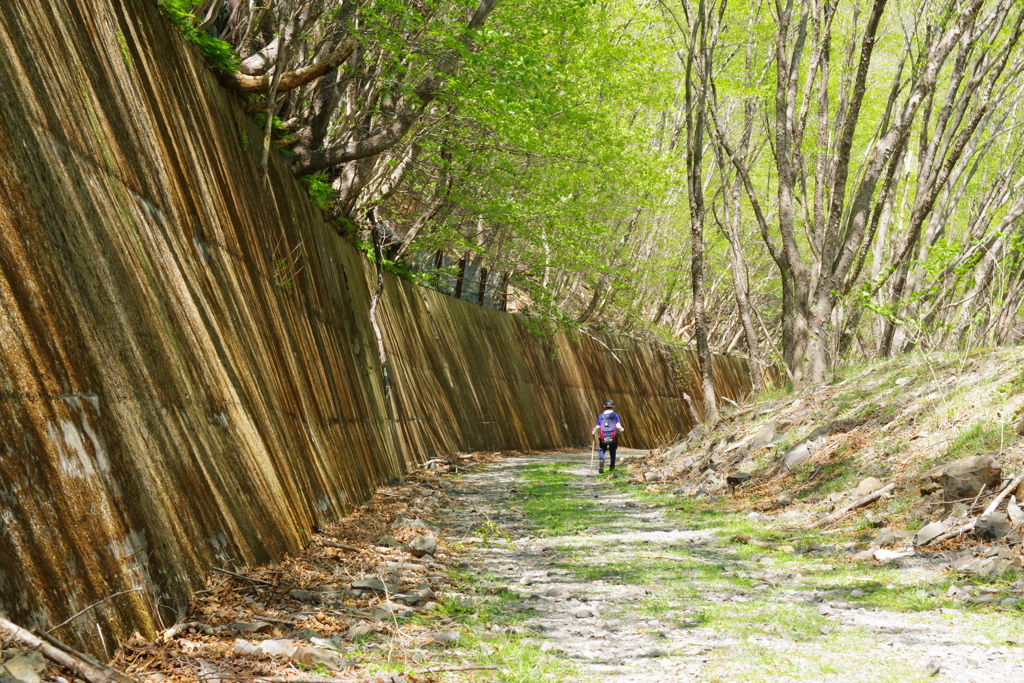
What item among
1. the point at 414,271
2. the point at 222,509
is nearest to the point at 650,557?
the point at 222,509

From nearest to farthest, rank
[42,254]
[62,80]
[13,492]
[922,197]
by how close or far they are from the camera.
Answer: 1. [13,492]
2. [42,254]
3. [62,80]
4. [922,197]

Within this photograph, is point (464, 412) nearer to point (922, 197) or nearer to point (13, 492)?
point (922, 197)

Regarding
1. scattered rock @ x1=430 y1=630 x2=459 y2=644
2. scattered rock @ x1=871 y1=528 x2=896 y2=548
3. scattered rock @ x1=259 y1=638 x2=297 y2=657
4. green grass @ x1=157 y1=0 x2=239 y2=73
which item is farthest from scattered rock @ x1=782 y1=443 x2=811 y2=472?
scattered rock @ x1=259 y1=638 x2=297 y2=657

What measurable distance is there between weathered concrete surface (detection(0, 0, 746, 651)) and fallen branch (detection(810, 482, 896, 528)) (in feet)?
13.5

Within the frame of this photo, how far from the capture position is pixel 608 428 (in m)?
14.3

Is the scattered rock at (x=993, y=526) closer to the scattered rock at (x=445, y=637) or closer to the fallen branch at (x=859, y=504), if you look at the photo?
the fallen branch at (x=859, y=504)

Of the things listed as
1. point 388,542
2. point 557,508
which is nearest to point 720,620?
point 388,542

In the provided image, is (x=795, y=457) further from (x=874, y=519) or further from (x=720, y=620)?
(x=720, y=620)

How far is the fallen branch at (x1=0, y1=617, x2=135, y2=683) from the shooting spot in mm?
2398

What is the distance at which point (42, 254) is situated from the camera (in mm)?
3268

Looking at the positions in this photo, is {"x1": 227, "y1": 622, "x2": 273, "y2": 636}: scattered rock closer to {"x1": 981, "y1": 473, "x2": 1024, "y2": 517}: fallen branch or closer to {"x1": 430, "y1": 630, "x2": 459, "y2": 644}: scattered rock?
{"x1": 430, "y1": 630, "x2": 459, "y2": 644}: scattered rock

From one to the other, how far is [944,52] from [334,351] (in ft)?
26.3

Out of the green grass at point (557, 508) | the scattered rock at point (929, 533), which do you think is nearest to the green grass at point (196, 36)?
the green grass at point (557, 508)

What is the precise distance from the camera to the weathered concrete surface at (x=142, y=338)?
117 inches
